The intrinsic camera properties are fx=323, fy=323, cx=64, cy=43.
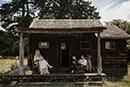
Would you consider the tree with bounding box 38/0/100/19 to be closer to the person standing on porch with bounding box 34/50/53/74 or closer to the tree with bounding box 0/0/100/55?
the tree with bounding box 0/0/100/55

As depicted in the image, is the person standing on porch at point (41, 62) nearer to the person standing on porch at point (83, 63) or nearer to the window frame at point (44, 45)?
the person standing on porch at point (83, 63)

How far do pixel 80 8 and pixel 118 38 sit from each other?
93.9 ft

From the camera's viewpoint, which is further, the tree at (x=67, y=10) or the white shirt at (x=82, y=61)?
the tree at (x=67, y=10)

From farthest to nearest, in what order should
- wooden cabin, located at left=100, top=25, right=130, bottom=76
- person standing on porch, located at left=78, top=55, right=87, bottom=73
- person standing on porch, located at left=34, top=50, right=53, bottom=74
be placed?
wooden cabin, located at left=100, top=25, right=130, bottom=76 < person standing on porch, located at left=78, top=55, right=87, bottom=73 < person standing on porch, located at left=34, top=50, right=53, bottom=74

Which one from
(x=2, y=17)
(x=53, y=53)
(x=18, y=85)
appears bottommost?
(x=18, y=85)

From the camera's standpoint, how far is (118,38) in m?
24.3

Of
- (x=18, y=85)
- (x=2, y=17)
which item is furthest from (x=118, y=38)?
(x=2, y=17)

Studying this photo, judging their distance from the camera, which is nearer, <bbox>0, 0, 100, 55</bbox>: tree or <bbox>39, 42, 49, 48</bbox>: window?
<bbox>39, 42, 49, 48</bbox>: window

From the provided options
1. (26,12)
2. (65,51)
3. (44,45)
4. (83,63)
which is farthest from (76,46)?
(26,12)

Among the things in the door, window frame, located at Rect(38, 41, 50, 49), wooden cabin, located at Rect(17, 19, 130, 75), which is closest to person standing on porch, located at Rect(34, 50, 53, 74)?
wooden cabin, located at Rect(17, 19, 130, 75)

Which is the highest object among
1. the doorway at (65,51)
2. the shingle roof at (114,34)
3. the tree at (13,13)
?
the tree at (13,13)

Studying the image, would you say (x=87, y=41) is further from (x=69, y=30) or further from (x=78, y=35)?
(x=69, y=30)

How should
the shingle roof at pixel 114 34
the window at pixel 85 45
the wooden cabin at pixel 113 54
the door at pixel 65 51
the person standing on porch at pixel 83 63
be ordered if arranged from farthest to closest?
the wooden cabin at pixel 113 54 < the shingle roof at pixel 114 34 < the window at pixel 85 45 < the door at pixel 65 51 < the person standing on porch at pixel 83 63

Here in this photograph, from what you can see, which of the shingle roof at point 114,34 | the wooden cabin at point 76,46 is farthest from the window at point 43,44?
the shingle roof at point 114,34
